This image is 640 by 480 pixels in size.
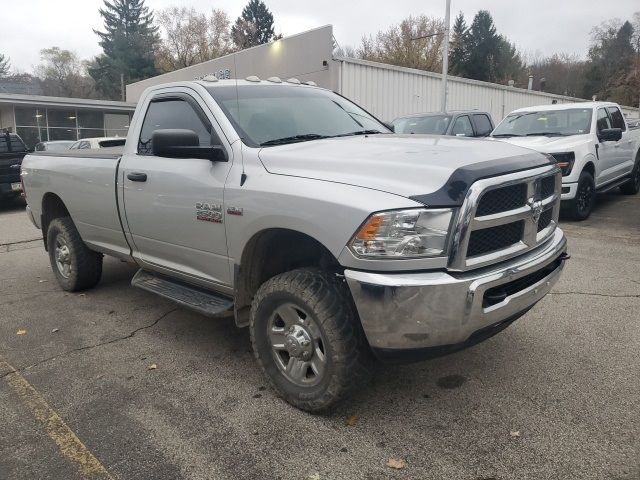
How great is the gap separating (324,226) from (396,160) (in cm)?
54

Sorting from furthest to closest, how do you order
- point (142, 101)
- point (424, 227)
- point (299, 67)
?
point (299, 67) < point (142, 101) < point (424, 227)

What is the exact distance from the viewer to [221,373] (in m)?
3.74

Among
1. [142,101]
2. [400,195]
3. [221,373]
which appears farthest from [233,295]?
[142,101]

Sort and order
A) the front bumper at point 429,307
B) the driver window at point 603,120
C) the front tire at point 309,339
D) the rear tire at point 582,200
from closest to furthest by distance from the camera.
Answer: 1. the front bumper at point 429,307
2. the front tire at point 309,339
3. the rear tire at point 582,200
4. the driver window at point 603,120

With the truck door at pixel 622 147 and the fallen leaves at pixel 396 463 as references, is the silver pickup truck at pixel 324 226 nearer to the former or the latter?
the fallen leaves at pixel 396 463

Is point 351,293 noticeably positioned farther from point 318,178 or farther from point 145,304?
point 145,304

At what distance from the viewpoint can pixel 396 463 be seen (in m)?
2.69

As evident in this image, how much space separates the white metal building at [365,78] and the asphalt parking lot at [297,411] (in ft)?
42.5

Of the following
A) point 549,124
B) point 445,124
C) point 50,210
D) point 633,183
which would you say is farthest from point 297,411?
point 633,183

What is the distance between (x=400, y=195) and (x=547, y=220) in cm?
133

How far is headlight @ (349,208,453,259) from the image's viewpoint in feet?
8.55

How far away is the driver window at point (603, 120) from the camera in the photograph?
9195 millimetres

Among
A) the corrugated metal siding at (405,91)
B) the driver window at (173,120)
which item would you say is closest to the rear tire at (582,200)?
the driver window at (173,120)

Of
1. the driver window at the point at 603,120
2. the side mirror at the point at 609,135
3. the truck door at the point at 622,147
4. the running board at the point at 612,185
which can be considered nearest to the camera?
the side mirror at the point at 609,135
